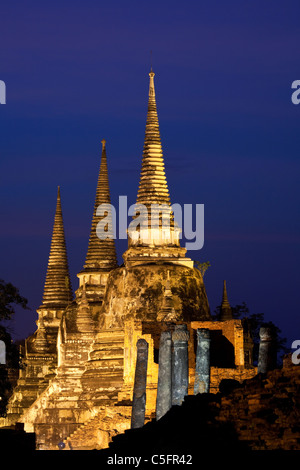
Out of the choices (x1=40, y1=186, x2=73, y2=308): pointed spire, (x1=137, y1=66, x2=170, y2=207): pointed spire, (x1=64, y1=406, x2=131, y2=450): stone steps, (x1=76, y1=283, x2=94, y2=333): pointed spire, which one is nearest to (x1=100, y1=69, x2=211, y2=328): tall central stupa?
(x1=137, y1=66, x2=170, y2=207): pointed spire

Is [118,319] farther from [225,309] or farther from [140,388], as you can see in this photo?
[140,388]

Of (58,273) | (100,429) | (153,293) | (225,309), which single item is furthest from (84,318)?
(58,273)

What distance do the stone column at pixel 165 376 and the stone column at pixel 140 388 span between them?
3.01 feet

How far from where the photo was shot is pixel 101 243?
222 feet

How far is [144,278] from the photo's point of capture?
60.0 metres

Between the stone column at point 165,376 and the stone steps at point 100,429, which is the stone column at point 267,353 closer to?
the stone column at point 165,376

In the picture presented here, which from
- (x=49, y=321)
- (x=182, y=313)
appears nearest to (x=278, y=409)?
(x=182, y=313)

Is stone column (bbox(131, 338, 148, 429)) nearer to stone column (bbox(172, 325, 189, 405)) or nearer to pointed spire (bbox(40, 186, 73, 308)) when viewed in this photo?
stone column (bbox(172, 325, 189, 405))

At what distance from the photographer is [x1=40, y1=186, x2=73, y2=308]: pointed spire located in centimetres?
7275

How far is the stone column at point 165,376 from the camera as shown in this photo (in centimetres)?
4197

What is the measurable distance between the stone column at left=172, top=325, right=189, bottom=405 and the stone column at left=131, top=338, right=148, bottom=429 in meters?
1.54

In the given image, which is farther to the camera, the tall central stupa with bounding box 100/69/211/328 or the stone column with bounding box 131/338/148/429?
the tall central stupa with bounding box 100/69/211/328

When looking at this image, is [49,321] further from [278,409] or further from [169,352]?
[278,409]
